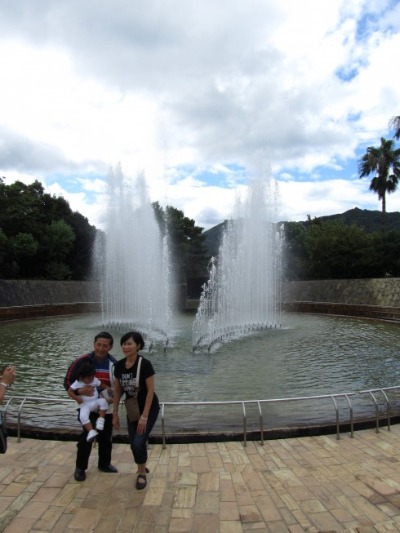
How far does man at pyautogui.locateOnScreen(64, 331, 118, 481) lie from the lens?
162 inches

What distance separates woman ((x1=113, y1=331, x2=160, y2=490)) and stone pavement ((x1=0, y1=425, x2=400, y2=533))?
0.38 m

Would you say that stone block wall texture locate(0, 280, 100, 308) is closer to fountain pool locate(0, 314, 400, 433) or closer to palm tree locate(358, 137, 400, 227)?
fountain pool locate(0, 314, 400, 433)

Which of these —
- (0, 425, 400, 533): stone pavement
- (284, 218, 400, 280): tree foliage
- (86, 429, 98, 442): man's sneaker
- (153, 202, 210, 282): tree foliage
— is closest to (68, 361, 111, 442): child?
(86, 429, 98, 442): man's sneaker

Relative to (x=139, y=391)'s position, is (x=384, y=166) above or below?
above

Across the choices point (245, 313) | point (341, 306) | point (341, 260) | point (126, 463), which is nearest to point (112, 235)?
point (245, 313)

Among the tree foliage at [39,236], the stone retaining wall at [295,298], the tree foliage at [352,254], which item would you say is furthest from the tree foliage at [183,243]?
the tree foliage at [352,254]

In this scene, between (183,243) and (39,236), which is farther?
(183,243)

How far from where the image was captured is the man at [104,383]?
13.5 ft

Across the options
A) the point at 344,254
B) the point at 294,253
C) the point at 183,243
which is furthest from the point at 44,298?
the point at 294,253

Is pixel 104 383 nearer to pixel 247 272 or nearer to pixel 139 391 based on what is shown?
pixel 139 391

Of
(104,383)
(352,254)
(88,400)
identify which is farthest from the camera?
(352,254)

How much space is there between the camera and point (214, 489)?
13.1ft

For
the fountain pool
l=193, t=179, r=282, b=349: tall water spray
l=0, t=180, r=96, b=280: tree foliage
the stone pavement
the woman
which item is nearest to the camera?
the stone pavement

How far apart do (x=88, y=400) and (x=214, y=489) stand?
150 cm
